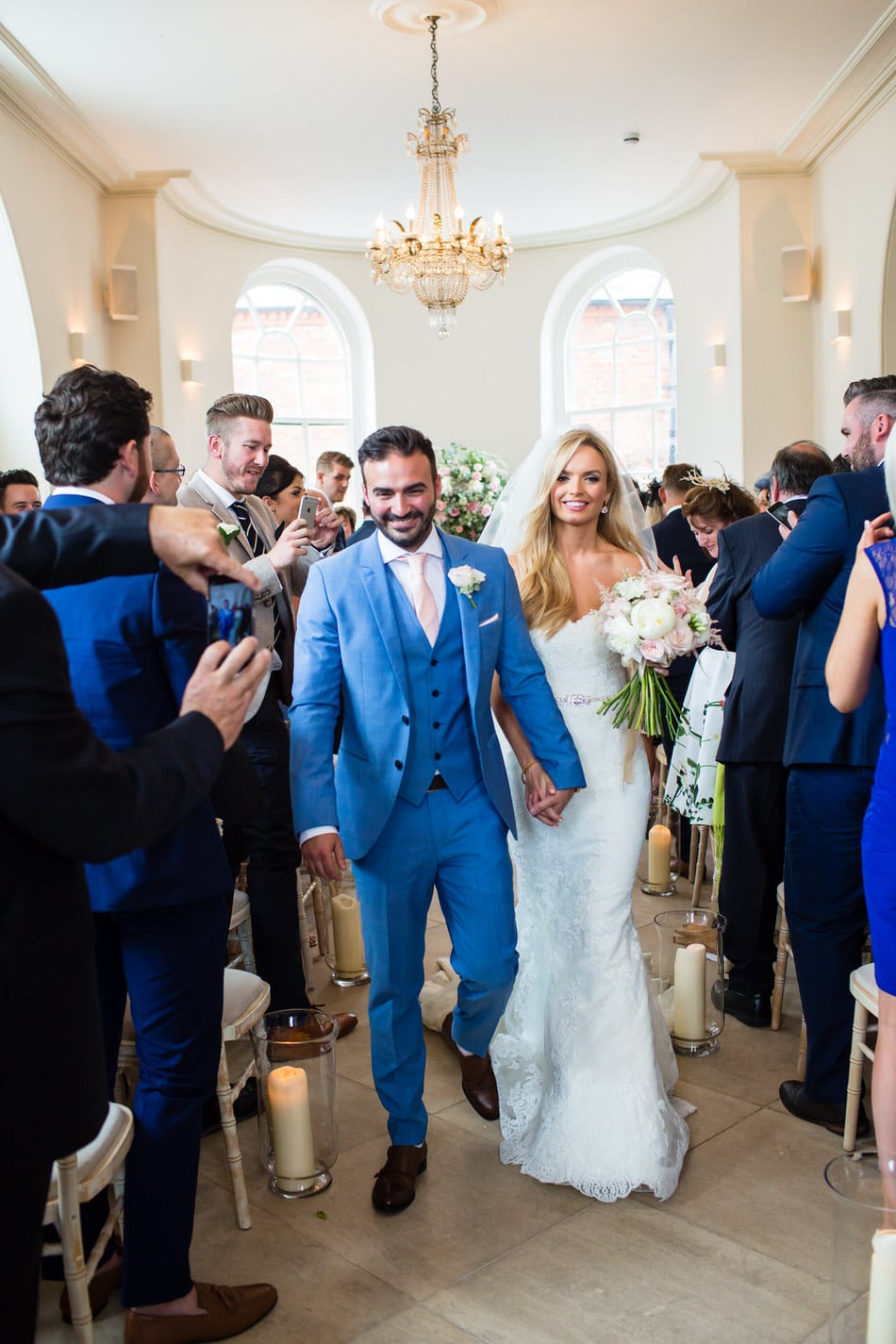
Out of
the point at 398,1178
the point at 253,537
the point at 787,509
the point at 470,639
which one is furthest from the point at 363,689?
the point at 787,509

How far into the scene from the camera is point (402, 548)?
310 centimetres

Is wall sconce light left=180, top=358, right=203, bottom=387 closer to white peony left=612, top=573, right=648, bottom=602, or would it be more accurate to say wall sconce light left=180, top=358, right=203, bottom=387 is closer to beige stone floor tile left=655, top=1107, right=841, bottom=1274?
white peony left=612, top=573, right=648, bottom=602

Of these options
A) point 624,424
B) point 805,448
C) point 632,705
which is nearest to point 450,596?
point 632,705

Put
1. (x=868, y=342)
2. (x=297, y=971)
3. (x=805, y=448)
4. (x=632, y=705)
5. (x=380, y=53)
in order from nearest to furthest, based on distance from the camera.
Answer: (x=632, y=705)
(x=297, y=971)
(x=805, y=448)
(x=380, y=53)
(x=868, y=342)

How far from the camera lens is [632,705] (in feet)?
10.9

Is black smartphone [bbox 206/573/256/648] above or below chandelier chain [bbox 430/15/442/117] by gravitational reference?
below

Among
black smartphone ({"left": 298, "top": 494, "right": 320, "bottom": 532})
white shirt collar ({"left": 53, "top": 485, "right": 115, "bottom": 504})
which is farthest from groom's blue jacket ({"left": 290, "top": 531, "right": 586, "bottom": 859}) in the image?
white shirt collar ({"left": 53, "top": 485, "right": 115, "bottom": 504})

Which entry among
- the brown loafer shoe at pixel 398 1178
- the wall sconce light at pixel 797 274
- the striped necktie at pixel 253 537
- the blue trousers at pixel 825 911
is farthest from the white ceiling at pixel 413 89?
the brown loafer shoe at pixel 398 1178

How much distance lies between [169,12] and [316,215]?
452 centimetres

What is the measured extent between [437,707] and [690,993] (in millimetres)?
1530

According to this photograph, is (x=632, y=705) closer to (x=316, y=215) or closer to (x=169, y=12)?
(x=169, y=12)

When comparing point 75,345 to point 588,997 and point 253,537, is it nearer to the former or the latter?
point 253,537

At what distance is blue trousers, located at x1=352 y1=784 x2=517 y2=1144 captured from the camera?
3.02 m

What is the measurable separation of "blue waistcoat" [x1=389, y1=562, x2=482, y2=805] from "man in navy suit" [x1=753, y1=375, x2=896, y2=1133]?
0.97 metres
